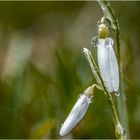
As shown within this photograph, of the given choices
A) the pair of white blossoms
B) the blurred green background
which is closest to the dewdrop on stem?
the pair of white blossoms

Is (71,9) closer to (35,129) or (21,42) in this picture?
(21,42)

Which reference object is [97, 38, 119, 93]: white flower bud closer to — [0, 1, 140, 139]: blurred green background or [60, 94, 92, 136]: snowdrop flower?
[60, 94, 92, 136]: snowdrop flower

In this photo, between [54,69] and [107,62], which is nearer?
[107,62]

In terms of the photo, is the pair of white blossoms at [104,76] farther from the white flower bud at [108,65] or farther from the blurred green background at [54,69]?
the blurred green background at [54,69]

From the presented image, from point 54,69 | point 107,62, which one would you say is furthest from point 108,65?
point 54,69

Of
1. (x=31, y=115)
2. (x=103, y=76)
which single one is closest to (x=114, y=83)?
(x=103, y=76)

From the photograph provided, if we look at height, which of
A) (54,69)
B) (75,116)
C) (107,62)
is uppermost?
(54,69)

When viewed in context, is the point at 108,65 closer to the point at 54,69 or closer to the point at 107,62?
the point at 107,62
